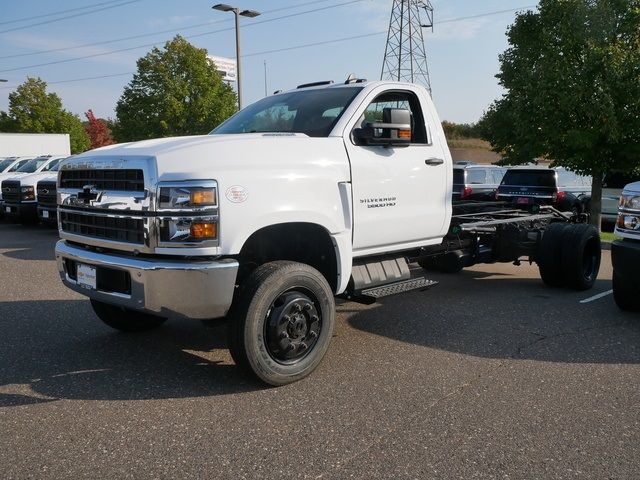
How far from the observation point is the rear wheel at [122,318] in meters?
5.39

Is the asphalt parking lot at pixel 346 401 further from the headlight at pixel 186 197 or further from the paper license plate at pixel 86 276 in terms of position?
the headlight at pixel 186 197

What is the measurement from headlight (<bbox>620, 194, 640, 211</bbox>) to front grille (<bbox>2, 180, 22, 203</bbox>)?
1391cm

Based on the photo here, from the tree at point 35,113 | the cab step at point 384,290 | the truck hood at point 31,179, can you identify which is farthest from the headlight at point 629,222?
the tree at point 35,113

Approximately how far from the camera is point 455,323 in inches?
235

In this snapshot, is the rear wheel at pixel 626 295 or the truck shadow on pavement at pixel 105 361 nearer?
the truck shadow on pavement at pixel 105 361

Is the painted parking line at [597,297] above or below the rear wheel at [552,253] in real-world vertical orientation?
below

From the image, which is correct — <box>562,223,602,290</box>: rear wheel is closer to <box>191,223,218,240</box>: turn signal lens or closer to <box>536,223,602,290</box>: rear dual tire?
<box>536,223,602,290</box>: rear dual tire

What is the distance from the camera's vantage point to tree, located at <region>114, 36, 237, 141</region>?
36.4 m

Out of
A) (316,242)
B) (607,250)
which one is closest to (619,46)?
(607,250)

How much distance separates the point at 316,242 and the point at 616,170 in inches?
397

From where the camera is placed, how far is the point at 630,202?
18.7 feet

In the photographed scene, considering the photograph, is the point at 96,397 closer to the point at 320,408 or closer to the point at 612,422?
the point at 320,408

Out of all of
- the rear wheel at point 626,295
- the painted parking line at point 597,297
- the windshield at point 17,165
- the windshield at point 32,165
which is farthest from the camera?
the windshield at point 17,165

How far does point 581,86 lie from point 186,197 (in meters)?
10.1
